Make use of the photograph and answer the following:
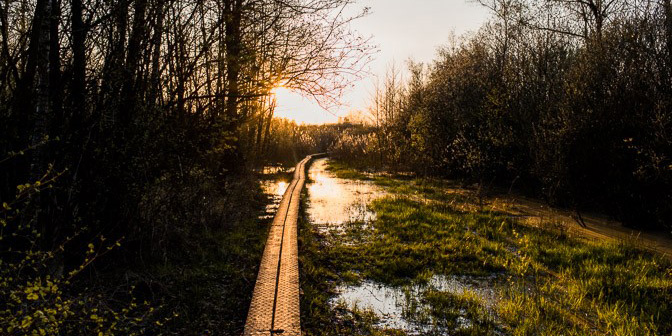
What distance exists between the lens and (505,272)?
5.61m

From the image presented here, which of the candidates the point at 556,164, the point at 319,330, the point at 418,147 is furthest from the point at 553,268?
the point at 418,147

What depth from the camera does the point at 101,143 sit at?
4.19 m

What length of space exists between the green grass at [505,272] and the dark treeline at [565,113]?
1.81 metres

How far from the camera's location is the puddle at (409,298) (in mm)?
3934

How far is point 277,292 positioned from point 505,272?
326 cm

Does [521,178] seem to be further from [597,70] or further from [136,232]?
[136,232]

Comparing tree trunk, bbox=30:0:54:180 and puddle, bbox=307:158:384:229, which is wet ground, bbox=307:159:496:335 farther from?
puddle, bbox=307:158:384:229

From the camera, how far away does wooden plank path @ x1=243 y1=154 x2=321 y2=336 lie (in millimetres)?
3285

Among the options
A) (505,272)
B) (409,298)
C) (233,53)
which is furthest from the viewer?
(233,53)

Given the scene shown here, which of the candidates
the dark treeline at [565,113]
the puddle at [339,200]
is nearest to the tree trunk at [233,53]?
the puddle at [339,200]

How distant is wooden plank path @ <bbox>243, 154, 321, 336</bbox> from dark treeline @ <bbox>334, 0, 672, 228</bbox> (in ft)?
17.5

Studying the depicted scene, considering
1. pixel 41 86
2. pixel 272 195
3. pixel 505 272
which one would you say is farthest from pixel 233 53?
pixel 272 195

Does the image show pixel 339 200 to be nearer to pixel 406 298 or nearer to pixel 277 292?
pixel 406 298

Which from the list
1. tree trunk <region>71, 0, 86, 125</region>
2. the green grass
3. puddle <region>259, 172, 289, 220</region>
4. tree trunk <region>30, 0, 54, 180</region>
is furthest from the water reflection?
tree trunk <region>30, 0, 54, 180</region>
